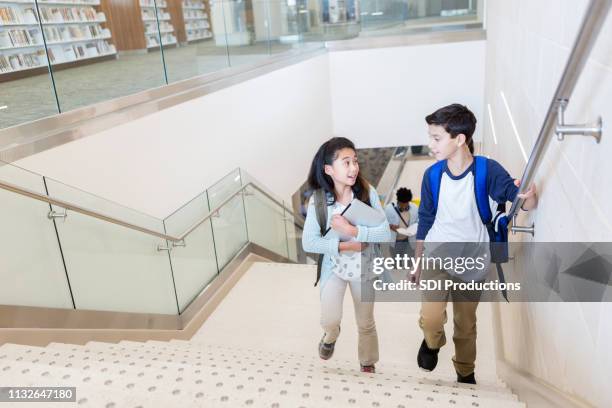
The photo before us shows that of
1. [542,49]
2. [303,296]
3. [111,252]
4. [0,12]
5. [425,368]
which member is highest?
[0,12]

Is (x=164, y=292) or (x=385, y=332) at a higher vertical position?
(x=164, y=292)

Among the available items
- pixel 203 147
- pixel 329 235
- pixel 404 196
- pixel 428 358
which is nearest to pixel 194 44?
pixel 203 147

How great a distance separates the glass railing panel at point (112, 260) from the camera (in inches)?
120

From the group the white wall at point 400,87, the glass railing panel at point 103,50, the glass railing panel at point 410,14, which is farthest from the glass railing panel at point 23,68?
Answer: the glass railing panel at point 410,14

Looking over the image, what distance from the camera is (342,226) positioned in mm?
2568

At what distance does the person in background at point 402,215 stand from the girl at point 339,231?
0.23 m

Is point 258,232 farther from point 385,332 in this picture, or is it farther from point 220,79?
point 385,332

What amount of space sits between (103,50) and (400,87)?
5.01 meters

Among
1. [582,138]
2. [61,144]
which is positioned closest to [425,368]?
[582,138]

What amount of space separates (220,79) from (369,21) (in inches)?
174

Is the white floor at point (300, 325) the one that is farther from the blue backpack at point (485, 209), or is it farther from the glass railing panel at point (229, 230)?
the blue backpack at point (485, 209)

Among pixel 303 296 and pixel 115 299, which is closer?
pixel 115 299

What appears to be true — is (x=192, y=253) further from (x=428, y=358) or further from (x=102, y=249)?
(x=428, y=358)

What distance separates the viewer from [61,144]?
10.6ft
